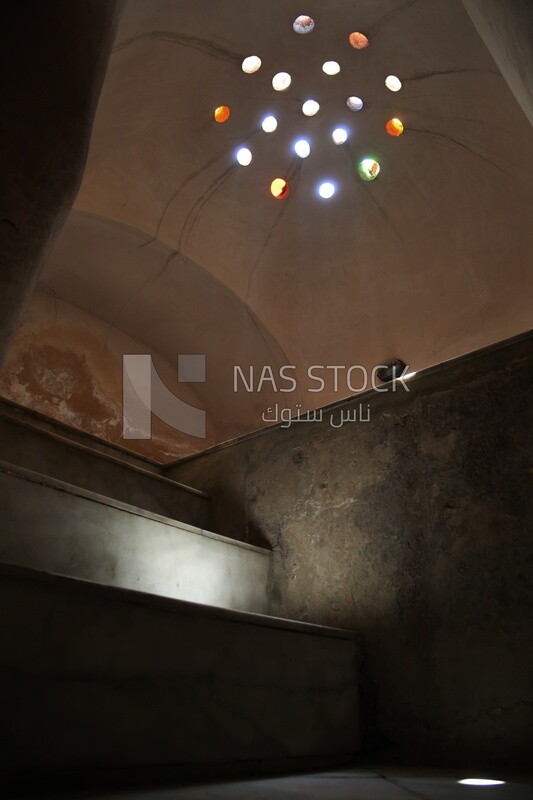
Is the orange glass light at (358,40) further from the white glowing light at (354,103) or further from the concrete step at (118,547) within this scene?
the concrete step at (118,547)

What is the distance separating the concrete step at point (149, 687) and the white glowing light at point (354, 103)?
8098 millimetres

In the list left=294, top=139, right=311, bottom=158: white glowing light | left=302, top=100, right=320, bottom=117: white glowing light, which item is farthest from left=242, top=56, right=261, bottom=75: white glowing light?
left=294, top=139, right=311, bottom=158: white glowing light

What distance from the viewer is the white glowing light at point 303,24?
8.16 m

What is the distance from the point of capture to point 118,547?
2990 millimetres

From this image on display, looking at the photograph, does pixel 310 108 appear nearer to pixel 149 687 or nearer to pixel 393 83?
pixel 393 83

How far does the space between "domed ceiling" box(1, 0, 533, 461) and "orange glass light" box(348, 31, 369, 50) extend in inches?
2.9

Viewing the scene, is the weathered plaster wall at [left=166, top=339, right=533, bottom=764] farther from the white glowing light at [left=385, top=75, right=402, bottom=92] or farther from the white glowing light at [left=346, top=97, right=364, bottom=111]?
the white glowing light at [left=346, top=97, right=364, bottom=111]

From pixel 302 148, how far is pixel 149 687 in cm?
881

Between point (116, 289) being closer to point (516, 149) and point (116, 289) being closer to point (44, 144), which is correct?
point (516, 149)

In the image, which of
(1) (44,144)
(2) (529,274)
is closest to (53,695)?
(1) (44,144)

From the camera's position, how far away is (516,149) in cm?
793

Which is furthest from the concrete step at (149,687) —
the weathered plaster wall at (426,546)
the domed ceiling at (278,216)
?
the domed ceiling at (278,216)

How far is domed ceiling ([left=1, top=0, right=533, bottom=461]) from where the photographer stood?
7.93 meters

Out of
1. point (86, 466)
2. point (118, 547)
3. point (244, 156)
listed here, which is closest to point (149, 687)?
point (118, 547)
